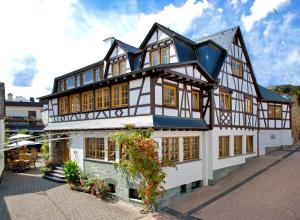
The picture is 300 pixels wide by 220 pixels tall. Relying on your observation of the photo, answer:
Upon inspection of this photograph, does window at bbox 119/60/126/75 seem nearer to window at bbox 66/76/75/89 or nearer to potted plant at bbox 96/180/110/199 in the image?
window at bbox 66/76/75/89

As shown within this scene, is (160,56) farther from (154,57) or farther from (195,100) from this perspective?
(195,100)

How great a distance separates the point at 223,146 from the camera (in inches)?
669

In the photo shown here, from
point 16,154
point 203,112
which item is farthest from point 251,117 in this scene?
point 16,154

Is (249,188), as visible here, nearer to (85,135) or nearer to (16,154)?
(85,135)

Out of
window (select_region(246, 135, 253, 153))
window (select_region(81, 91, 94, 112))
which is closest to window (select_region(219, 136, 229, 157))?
window (select_region(246, 135, 253, 153))

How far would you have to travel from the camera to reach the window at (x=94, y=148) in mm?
15375

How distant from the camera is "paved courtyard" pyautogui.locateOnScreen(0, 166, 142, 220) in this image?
451 inches

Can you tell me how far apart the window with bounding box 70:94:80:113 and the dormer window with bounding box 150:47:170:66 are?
236 inches

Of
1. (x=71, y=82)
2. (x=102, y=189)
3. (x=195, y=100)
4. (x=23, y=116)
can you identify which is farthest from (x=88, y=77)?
(x=23, y=116)

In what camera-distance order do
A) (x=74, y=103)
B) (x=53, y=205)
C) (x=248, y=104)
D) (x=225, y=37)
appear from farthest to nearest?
(x=248, y=104) < (x=74, y=103) < (x=225, y=37) < (x=53, y=205)

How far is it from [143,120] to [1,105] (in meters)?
11.0

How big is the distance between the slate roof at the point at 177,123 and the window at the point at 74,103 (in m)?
7.72

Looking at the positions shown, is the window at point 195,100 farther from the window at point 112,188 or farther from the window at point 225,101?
the window at point 112,188

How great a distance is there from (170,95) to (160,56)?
3.03 metres
